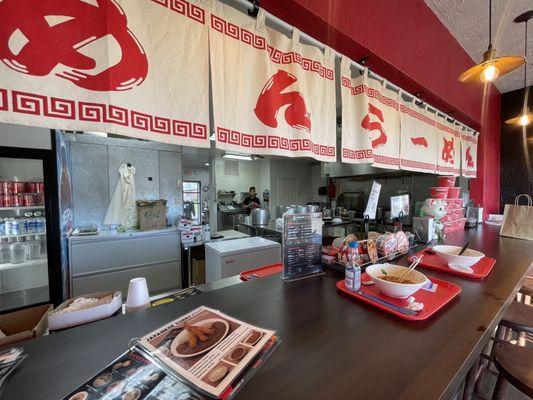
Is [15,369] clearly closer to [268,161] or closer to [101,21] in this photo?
[101,21]

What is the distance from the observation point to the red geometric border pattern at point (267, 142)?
38.6 inches

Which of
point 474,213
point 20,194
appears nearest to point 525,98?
point 474,213

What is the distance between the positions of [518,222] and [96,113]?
11.1 ft

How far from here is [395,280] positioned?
93 cm

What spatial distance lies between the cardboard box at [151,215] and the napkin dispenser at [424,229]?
10.1ft

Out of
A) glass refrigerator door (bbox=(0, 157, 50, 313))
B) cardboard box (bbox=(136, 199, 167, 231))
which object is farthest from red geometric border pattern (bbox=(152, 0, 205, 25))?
cardboard box (bbox=(136, 199, 167, 231))

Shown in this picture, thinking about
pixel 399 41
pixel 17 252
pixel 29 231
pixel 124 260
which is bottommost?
pixel 124 260

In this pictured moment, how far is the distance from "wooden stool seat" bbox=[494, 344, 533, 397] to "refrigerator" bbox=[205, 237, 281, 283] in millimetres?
1710

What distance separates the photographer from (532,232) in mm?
2037

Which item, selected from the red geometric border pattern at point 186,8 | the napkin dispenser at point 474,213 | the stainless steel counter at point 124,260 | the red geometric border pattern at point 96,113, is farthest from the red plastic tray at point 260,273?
the napkin dispenser at point 474,213

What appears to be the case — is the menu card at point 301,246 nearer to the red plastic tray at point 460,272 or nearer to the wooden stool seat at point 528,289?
the red plastic tray at point 460,272

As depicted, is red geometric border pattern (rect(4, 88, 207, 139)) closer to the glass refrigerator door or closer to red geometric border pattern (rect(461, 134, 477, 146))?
the glass refrigerator door

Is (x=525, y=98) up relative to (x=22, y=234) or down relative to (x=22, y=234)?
up

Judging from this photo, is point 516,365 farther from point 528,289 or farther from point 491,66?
point 491,66
